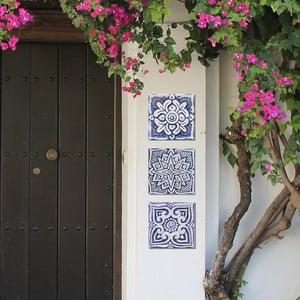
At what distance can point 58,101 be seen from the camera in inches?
129

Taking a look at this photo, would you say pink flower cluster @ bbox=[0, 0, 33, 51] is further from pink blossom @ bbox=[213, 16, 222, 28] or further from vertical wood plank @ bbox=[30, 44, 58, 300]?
vertical wood plank @ bbox=[30, 44, 58, 300]

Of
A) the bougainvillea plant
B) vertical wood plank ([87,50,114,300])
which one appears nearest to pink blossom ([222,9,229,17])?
the bougainvillea plant

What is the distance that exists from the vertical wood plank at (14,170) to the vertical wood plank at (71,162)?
0.61 ft

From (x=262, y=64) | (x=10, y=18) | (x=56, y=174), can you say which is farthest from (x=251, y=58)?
(x=56, y=174)

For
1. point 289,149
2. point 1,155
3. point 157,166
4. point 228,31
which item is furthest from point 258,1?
point 1,155

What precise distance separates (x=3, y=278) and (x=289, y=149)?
5.52ft

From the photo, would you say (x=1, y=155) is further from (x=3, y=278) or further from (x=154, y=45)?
(x=154, y=45)

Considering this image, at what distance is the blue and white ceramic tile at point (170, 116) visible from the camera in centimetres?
281

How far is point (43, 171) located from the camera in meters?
3.27

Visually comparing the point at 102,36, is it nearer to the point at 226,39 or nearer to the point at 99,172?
the point at 226,39

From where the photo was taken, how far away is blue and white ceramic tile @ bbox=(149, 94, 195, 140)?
9.23 feet

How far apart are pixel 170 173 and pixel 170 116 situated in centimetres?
26

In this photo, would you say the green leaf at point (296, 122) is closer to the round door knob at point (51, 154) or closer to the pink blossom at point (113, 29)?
the pink blossom at point (113, 29)

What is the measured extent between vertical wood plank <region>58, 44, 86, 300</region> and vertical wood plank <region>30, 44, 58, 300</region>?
0.04 metres
